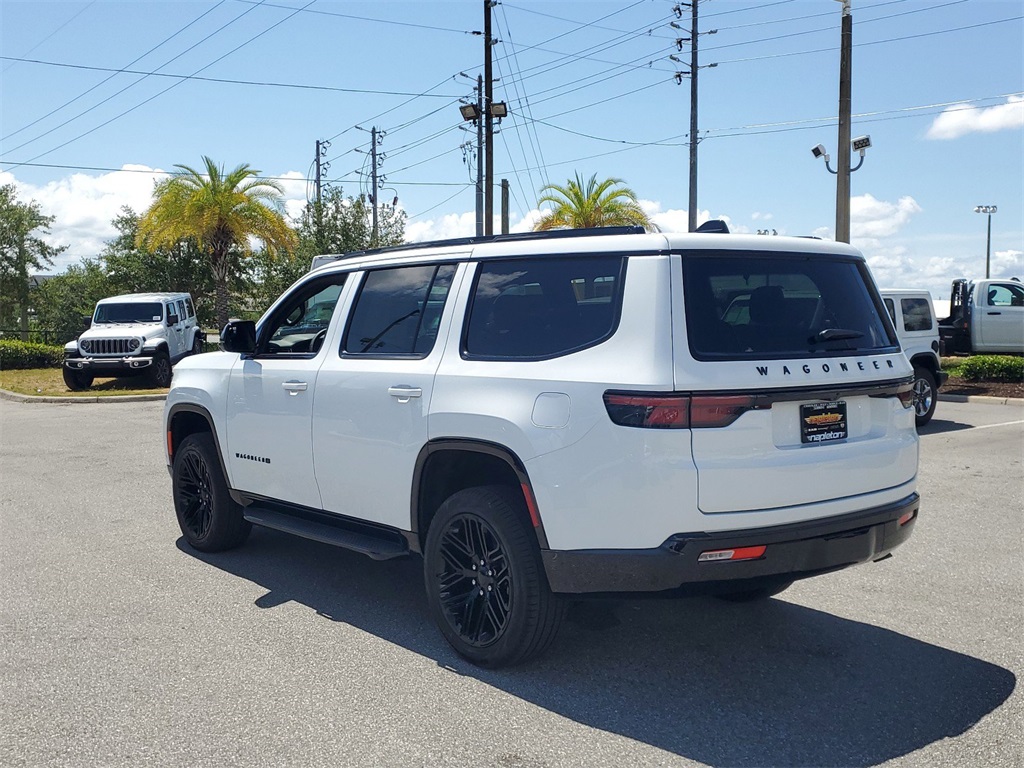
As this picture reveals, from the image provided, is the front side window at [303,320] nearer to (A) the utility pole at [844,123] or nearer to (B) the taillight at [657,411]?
(B) the taillight at [657,411]

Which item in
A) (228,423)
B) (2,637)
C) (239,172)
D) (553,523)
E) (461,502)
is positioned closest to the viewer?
(553,523)

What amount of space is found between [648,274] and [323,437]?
2194 millimetres

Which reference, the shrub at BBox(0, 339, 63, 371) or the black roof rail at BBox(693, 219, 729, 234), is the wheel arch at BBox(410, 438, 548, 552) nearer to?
the black roof rail at BBox(693, 219, 729, 234)

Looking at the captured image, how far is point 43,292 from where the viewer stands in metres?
48.9

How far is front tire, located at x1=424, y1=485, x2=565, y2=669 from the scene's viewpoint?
4215 mm

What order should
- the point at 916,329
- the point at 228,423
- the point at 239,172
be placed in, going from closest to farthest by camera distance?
the point at 228,423, the point at 916,329, the point at 239,172

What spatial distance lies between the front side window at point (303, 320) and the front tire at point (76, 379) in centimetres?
1657

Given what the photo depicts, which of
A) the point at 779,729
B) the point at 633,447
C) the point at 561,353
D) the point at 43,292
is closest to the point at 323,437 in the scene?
the point at 561,353

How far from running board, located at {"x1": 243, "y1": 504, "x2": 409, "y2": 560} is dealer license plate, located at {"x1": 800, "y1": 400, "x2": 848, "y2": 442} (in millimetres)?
2102

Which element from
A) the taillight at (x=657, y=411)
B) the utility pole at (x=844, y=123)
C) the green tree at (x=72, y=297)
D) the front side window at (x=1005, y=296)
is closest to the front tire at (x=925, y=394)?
the utility pole at (x=844, y=123)

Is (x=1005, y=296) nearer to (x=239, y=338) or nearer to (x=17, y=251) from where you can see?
(x=239, y=338)

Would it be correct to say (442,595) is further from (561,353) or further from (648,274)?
(648,274)

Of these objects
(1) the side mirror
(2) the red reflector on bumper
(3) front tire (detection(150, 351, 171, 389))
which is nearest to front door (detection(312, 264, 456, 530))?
(1) the side mirror

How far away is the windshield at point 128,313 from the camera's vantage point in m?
21.7
